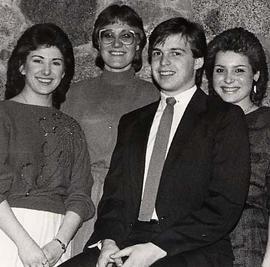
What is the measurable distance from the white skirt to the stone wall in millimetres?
1110

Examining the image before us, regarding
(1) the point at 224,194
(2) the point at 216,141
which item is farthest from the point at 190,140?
(1) the point at 224,194

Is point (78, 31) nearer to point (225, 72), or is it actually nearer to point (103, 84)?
point (103, 84)

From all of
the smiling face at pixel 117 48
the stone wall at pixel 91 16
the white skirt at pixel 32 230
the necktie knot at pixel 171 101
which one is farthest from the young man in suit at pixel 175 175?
the stone wall at pixel 91 16

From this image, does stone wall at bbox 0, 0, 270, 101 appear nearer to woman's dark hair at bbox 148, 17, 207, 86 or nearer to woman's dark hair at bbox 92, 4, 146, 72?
woman's dark hair at bbox 92, 4, 146, 72

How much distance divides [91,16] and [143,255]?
184 centimetres

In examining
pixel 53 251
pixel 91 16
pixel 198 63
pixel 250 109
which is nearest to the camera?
pixel 53 251

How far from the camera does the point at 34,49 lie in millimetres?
3350

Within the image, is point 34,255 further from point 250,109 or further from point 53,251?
point 250,109

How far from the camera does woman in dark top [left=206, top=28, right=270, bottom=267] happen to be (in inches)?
120

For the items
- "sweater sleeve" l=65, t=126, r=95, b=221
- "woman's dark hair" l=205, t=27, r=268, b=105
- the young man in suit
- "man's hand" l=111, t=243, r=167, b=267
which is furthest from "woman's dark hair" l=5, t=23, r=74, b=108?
"man's hand" l=111, t=243, r=167, b=267

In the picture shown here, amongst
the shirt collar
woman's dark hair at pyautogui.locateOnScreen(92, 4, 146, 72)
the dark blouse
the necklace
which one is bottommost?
the dark blouse

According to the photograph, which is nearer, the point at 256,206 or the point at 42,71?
the point at 256,206

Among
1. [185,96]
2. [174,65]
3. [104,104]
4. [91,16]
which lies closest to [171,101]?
[185,96]

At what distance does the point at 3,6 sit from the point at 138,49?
929mm
